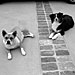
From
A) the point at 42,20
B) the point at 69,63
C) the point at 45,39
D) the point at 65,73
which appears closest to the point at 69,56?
the point at 69,63

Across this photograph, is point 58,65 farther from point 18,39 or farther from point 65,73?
point 18,39

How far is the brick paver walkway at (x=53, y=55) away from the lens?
9.64 feet

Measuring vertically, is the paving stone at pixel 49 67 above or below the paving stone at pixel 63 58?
above

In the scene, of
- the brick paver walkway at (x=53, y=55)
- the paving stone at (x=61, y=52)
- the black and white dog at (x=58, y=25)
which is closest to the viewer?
the brick paver walkway at (x=53, y=55)

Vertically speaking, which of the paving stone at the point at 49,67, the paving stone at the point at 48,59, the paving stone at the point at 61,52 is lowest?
the paving stone at the point at 61,52

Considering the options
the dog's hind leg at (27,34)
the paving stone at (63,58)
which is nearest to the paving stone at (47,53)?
the paving stone at (63,58)

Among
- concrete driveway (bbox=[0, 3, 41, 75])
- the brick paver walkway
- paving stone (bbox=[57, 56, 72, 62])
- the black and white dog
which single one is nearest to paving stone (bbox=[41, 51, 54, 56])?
the brick paver walkway

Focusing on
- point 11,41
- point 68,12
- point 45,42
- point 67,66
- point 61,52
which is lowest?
point 68,12

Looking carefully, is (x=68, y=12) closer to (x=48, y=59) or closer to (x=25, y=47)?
(x=25, y=47)

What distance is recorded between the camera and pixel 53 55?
3443mm

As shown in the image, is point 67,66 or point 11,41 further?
point 11,41

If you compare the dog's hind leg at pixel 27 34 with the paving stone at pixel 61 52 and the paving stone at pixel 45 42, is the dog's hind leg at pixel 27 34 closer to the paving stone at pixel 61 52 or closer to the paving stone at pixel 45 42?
the paving stone at pixel 45 42

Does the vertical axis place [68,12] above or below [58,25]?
below

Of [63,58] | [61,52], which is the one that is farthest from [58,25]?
[63,58]
